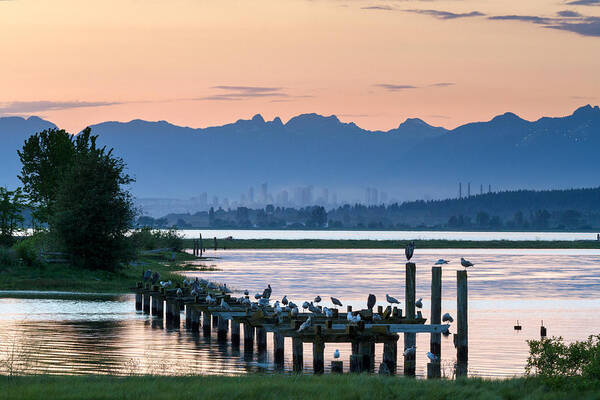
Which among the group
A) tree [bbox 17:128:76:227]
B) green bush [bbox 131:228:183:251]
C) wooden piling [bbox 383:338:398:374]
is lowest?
wooden piling [bbox 383:338:398:374]

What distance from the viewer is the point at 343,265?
108 meters

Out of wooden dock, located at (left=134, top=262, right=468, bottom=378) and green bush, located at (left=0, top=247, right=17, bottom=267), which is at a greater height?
green bush, located at (left=0, top=247, right=17, bottom=267)

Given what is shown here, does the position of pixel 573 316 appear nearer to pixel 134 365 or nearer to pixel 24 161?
pixel 134 365

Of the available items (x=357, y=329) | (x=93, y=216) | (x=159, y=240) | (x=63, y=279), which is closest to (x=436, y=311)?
(x=357, y=329)

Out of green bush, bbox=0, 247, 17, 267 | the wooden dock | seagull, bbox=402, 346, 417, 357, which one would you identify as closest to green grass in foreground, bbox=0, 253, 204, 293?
green bush, bbox=0, 247, 17, 267

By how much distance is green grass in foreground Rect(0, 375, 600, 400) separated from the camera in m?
22.1

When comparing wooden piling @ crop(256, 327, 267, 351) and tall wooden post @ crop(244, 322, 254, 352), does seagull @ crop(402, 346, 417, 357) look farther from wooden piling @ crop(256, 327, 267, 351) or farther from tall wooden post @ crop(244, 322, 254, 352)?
wooden piling @ crop(256, 327, 267, 351)

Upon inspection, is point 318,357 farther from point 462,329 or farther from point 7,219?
point 7,219

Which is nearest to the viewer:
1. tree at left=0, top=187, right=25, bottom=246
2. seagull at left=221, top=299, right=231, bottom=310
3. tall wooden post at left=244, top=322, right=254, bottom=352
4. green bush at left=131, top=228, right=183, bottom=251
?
tall wooden post at left=244, top=322, right=254, bottom=352

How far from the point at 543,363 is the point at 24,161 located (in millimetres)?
68669

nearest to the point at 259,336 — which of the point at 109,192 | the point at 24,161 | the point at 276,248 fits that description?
the point at 109,192

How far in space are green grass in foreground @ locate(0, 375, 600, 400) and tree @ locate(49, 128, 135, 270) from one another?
43.0 meters

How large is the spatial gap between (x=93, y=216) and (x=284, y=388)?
46.2m

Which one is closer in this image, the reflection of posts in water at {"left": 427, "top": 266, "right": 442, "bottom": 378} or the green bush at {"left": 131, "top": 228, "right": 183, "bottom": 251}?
the reflection of posts in water at {"left": 427, "top": 266, "right": 442, "bottom": 378}
